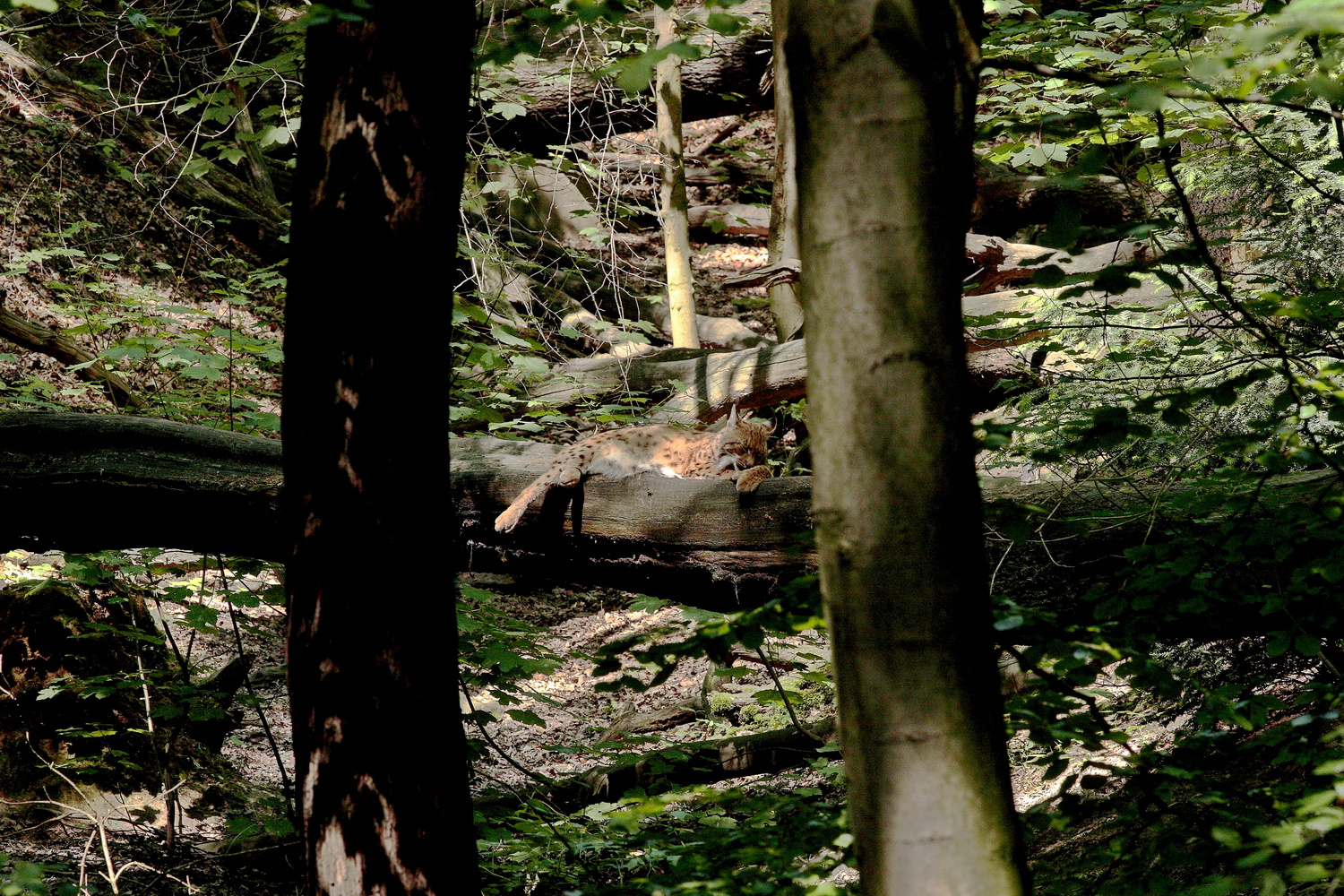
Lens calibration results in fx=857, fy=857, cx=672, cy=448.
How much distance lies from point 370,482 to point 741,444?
3791 millimetres

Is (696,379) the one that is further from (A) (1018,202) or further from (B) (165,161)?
(A) (1018,202)

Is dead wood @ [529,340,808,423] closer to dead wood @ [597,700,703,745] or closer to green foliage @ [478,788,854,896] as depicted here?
dead wood @ [597,700,703,745]

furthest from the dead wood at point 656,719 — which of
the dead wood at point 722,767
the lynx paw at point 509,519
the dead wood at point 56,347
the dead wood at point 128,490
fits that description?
the dead wood at point 56,347

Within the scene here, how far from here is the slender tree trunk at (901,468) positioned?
1.19 metres

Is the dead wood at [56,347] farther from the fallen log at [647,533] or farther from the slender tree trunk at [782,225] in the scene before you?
the slender tree trunk at [782,225]

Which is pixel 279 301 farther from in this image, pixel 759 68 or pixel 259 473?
pixel 759 68

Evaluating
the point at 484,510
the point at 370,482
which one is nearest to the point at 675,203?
the point at 484,510

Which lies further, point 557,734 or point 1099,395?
point 557,734

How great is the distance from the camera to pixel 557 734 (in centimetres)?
739

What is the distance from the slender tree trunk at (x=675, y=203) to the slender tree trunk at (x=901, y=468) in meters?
7.98

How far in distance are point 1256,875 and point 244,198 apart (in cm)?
1210

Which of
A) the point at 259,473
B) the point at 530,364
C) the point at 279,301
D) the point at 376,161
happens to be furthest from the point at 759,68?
the point at 376,161

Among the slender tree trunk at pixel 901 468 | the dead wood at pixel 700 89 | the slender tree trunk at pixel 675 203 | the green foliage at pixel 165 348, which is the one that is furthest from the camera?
the dead wood at pixel 700 89

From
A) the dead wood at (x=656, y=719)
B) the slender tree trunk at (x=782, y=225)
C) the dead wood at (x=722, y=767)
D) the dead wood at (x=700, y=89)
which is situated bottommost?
the dead wood at (x=656, y=719)
